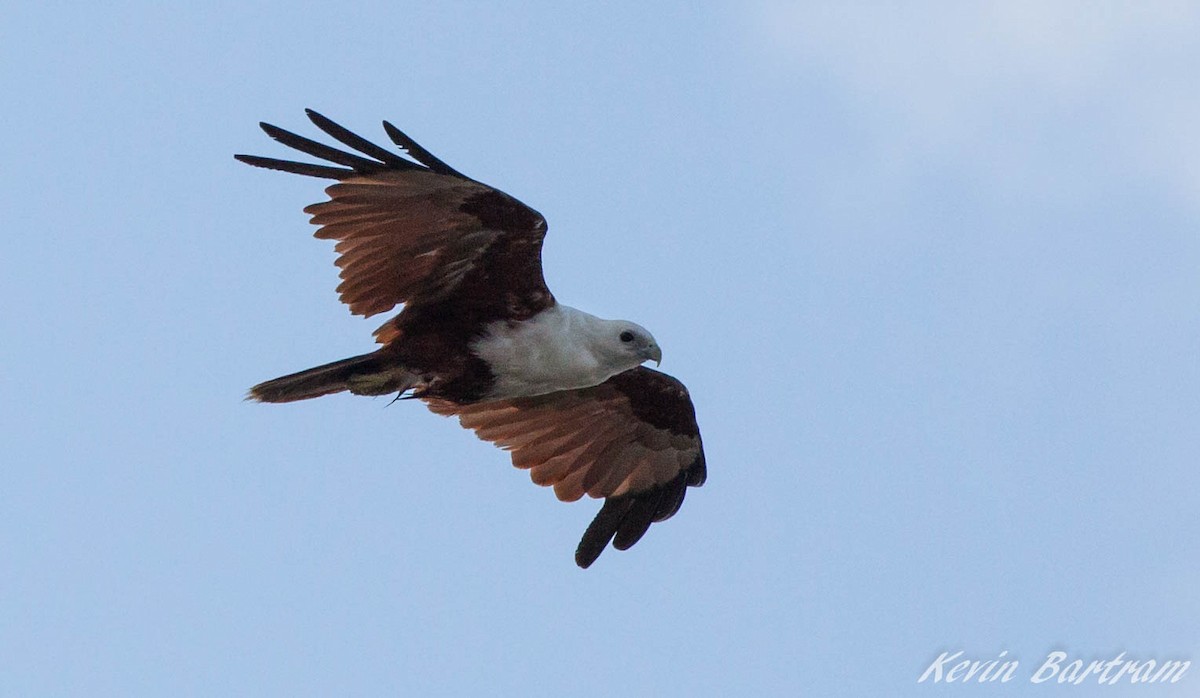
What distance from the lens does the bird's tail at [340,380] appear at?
1238 cm

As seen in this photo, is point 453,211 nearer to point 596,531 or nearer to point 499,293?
point 499,293

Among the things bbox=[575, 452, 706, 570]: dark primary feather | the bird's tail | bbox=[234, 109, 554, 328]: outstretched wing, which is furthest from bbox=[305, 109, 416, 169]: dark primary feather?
bbox=[575, 452, 706, 570]: dark primary feather

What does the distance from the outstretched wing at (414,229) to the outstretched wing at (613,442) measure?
1.64 meters

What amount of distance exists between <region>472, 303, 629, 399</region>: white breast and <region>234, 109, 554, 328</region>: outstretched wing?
0.15 metres

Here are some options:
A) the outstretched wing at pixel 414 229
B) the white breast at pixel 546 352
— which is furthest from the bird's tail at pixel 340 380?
the white breast at pixel 546 352

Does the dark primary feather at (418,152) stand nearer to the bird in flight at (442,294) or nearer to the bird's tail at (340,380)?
the bird in flight at (442,294)

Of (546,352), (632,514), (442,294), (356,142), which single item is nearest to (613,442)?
(632,514)

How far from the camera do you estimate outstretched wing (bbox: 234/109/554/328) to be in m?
12.1

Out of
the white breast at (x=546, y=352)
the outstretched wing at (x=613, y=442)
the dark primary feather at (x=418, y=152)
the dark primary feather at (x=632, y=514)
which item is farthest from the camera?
the outstretched wing at (x=613, y=442)

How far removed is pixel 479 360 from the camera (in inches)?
506

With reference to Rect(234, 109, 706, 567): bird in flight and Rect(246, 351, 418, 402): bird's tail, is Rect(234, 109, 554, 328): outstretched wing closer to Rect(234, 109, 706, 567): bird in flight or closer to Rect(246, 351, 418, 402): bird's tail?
Rect(234, 109, 706, 567): bird in flight

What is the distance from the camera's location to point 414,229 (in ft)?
40.9

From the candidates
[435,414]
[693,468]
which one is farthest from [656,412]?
[435,414]

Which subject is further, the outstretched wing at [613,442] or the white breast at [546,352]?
the outstretched wing at [613,442]
